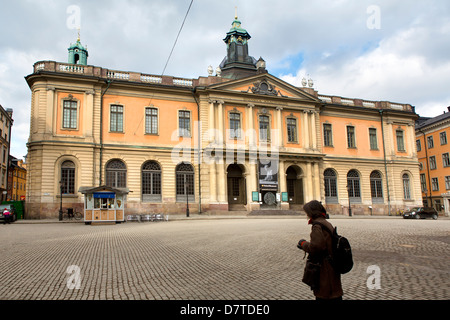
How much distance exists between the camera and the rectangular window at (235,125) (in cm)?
3528

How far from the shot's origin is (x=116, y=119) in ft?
107

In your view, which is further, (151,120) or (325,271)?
(151,120)

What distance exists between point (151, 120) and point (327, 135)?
19326 mm

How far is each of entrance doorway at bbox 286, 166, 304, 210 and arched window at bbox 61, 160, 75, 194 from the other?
20.7 metres

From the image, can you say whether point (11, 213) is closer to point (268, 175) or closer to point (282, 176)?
point (268, 175)

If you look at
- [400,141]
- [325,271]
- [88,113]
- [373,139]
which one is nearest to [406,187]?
[400,141]

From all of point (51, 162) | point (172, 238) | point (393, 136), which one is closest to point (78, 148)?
point (51, 162)

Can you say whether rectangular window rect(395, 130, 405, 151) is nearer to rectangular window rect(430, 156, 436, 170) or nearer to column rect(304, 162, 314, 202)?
rectangular window rect(430, 156, 436, 170)

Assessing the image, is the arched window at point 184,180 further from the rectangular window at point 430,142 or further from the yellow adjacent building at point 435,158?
the rectangular window at point 430,142

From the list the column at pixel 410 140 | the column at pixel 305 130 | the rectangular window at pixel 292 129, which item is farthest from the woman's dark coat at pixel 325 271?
the column at pixel 410 140

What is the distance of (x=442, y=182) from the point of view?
49031 mm

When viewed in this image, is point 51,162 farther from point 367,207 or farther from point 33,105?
point 367,207

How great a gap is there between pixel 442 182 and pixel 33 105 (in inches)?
1949

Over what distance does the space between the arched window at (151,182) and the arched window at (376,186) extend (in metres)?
24.1
